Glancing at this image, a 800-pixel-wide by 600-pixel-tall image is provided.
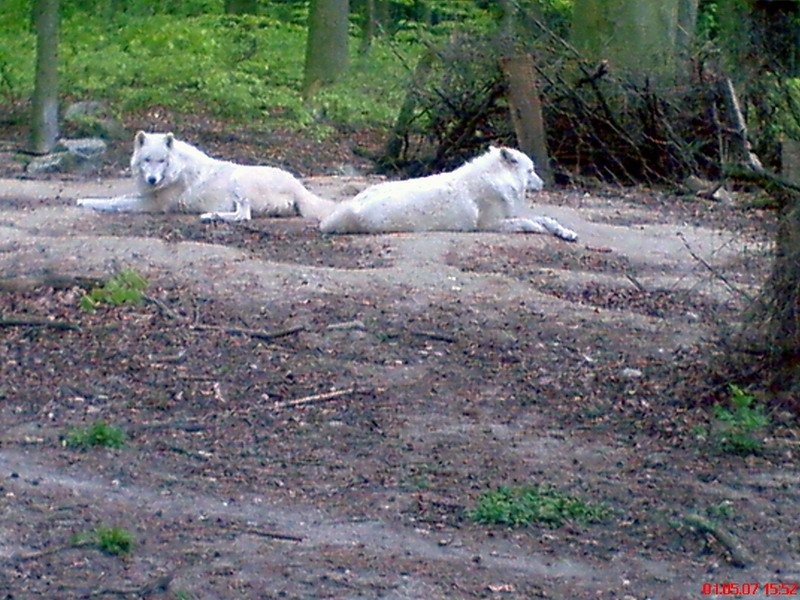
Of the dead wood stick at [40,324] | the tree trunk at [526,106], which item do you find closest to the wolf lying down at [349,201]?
the tree trunk at [526,106]

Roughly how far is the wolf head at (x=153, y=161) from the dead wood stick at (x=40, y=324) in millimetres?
3746

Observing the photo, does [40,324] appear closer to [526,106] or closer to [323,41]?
[526,106]

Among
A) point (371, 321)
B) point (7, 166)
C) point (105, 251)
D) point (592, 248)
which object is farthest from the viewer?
point (7, 166)

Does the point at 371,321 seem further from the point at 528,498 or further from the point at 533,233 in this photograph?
the point at 533,233

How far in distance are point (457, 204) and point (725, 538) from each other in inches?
250

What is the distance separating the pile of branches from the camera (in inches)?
572

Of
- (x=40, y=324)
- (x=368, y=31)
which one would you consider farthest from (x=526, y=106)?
(x=368, y=31)

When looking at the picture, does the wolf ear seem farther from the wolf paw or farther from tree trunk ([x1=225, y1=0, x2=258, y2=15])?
tree trunk ([x1=225, y1=0, x2=258, y2=15])

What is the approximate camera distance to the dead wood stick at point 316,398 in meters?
6.69

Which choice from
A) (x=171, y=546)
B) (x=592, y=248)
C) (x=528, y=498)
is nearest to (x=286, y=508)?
(x=171, y=546)

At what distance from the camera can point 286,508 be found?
5340 millimetres

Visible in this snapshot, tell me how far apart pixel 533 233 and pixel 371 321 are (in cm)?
350

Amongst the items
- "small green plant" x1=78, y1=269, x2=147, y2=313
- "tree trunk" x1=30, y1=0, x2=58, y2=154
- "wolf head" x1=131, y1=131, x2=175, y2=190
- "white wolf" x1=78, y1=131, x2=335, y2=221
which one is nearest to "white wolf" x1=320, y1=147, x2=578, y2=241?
"white wolf" x1=78, y1=131, x2=335, y2=221
